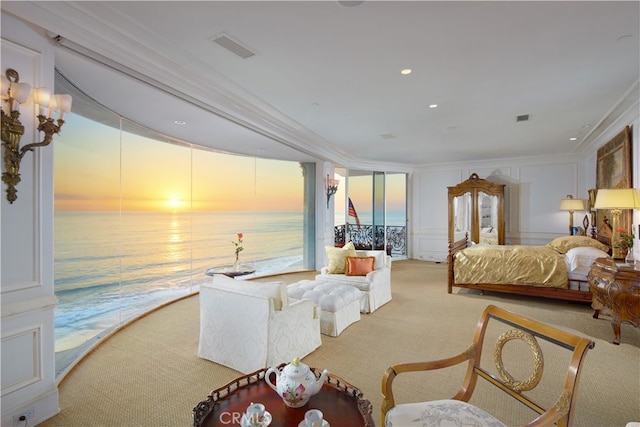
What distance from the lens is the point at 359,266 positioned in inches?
180

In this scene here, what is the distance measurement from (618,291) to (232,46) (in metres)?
4.29

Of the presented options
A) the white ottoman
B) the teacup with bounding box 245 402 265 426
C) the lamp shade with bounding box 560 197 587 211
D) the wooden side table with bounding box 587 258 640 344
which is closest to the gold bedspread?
the wooden side table with bounding box 587 258 640 344

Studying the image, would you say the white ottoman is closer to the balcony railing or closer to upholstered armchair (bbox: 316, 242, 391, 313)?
upholstered armchair (bbox: 316, 242, 391, 313)

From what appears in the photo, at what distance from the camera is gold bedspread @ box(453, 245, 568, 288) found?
15.1 ft

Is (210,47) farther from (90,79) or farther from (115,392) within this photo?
(115,392)

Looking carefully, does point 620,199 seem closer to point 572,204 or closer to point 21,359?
point 572,204

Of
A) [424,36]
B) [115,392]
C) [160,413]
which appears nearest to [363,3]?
[424,36]

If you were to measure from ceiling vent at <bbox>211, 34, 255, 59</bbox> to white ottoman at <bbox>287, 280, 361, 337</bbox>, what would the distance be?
252 centimetres

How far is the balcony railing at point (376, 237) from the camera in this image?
8.12 metres

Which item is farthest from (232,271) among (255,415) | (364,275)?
(255,415)

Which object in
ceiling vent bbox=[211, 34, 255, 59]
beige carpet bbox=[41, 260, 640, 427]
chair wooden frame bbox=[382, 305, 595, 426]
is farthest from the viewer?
ceiling vent bbox=[211, 34, 255, 59]

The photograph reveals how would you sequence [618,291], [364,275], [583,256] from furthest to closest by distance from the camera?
1. [364,275]
2. [583,256]
3. [618,291]

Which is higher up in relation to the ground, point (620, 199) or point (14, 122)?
point (14, 122)

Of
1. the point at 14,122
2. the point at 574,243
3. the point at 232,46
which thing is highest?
the point at 232,46
